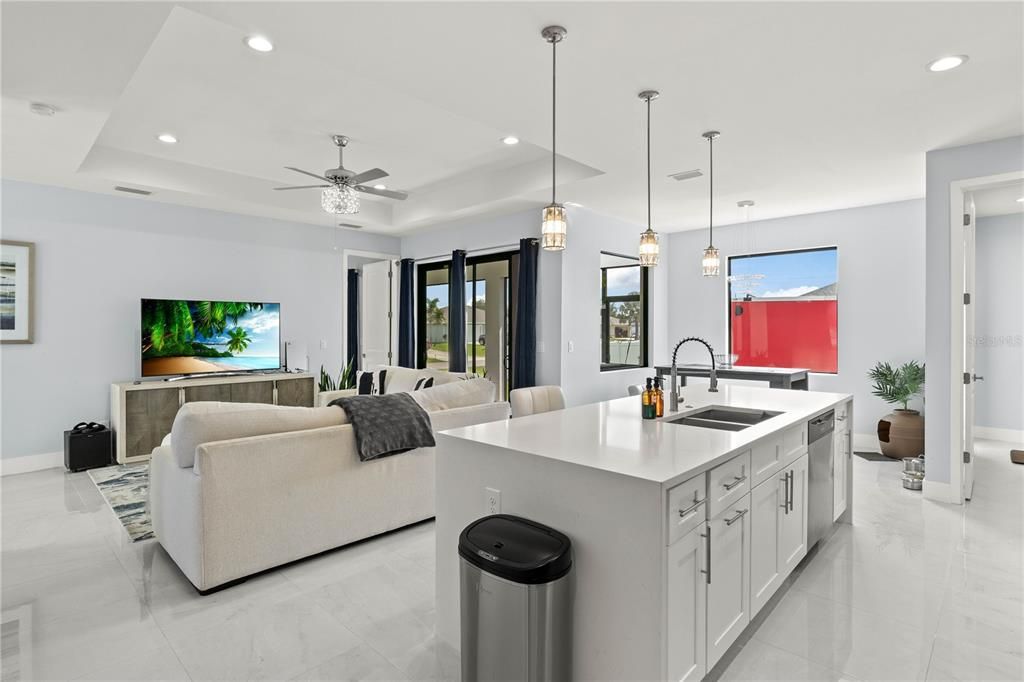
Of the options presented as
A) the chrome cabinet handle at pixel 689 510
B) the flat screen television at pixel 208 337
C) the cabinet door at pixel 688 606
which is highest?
the flat screen television at pixel 208 337

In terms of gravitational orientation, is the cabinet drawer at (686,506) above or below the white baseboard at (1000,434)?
above

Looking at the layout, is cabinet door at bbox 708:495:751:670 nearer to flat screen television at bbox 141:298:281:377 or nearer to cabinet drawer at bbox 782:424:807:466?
cabinet drawer at bbox 782:424:807:466

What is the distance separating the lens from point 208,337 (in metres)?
5.95

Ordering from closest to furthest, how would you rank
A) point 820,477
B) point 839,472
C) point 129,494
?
1. point 820,477
2. point 839,472
3. point 129,494

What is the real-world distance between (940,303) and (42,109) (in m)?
6.20

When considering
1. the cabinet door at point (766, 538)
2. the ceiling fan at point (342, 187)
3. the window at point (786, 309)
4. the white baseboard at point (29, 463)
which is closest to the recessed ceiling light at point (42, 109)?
the ceiling fan at point (342, 187)

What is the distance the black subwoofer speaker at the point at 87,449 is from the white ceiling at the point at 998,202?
7.95 meters

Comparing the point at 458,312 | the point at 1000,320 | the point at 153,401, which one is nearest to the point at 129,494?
the point at 153,401

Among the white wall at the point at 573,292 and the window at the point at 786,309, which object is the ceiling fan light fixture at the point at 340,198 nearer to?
the white wall at the point at 573,292

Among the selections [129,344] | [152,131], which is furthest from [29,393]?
[152,131]

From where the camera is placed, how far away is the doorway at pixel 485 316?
6.49 m

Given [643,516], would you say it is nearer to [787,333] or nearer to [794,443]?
[794,443]

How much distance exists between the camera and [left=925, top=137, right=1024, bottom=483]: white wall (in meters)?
4.01

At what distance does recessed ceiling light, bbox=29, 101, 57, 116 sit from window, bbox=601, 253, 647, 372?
512cm
